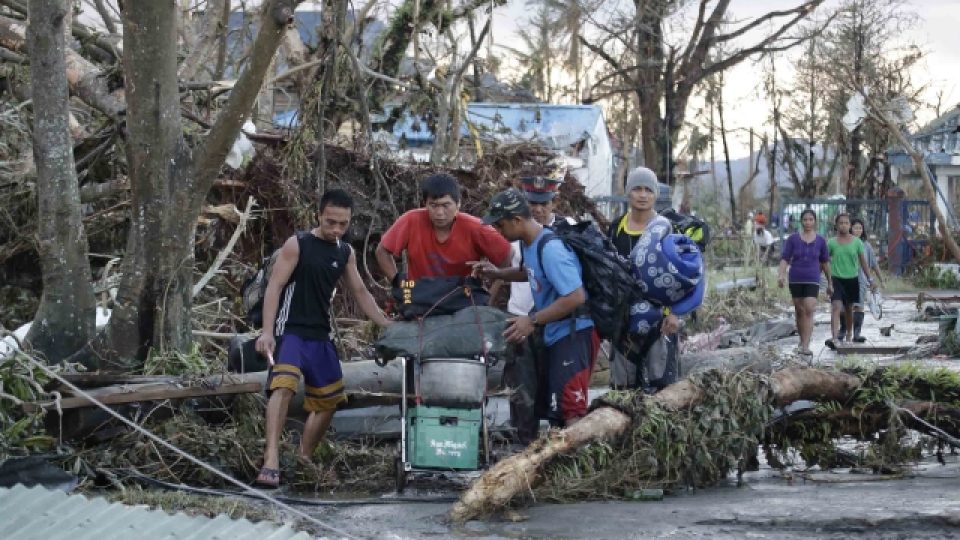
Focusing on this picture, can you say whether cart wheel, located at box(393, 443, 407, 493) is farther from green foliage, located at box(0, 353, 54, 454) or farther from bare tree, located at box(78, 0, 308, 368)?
bare tree, located at box(78, 0, 308, 368)

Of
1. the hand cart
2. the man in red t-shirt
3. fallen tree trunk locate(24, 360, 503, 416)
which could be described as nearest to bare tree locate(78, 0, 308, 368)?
fallen tree trunk locate(24, 360, 503, 416)

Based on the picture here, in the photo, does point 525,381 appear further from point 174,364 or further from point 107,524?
point 107,524

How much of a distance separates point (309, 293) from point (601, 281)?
5.80 ft

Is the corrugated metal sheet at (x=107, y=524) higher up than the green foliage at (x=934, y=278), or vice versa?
the corrugated metal sheet at (x=107, y=524)

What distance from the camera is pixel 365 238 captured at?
1395 cm

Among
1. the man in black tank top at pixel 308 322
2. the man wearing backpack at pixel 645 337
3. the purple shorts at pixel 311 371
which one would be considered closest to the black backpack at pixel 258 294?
the man in black tank top at pixel 308 322

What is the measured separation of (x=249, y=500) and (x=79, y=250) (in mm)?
3268

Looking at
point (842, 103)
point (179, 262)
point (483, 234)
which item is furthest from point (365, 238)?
point (842, 103)

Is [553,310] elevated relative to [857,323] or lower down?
elevated

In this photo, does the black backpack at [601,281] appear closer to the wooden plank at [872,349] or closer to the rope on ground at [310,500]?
the rope on ground at [310,500]

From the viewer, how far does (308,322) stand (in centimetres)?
810

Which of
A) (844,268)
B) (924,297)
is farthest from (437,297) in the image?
(924,297)

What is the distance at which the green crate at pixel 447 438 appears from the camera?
7441 mm

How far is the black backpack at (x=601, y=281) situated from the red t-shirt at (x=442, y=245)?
529mm
